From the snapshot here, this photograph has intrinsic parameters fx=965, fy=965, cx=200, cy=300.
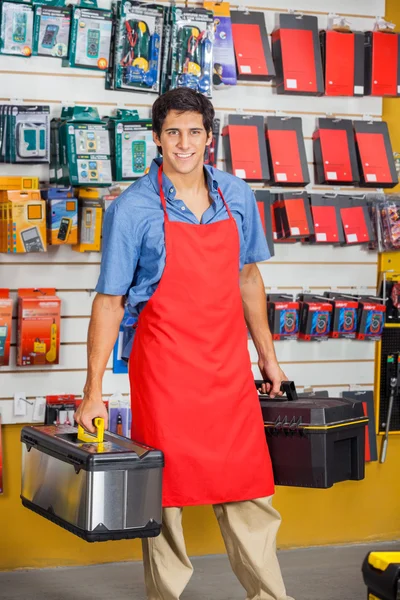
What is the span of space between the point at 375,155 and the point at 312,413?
1.98m

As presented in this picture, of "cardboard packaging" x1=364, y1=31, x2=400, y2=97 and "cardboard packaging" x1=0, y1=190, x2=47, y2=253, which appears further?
"cardboard packaging" x1=364, y1=31, x2=400, y2=97

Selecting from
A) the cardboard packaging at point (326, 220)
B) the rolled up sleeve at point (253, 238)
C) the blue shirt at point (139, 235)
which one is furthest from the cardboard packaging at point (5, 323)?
the cardboard packaging at point (326, 220)

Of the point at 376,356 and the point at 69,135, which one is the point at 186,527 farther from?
the point at 69,135

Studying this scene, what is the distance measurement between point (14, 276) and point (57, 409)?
635mm

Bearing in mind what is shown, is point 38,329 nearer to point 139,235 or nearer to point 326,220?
point 139,235

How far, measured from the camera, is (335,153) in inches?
188

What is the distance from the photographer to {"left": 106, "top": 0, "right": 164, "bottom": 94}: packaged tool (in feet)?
14.3

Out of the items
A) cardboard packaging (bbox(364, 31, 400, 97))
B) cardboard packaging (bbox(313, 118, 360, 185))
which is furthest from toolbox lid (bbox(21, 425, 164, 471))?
cardboard packaging (bbox(364, 31, 400, 97))

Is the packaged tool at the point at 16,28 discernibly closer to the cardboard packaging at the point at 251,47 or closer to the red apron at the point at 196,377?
the cardboard packaging at the point at 251,47

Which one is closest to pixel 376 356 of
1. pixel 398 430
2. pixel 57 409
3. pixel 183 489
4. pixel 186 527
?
pixel 398 430

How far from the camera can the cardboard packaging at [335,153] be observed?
4746 millimetres

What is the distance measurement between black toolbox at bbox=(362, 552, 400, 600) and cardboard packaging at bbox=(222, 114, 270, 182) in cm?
270

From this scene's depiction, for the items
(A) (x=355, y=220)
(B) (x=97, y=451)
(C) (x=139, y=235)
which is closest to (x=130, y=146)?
(C) (x=139, y=235)

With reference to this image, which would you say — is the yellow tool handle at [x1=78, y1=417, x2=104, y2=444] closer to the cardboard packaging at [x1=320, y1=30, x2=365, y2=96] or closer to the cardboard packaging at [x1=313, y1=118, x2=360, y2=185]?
the cardboard packaging at [x1=313, y1=118, x2=360, y2=185]
